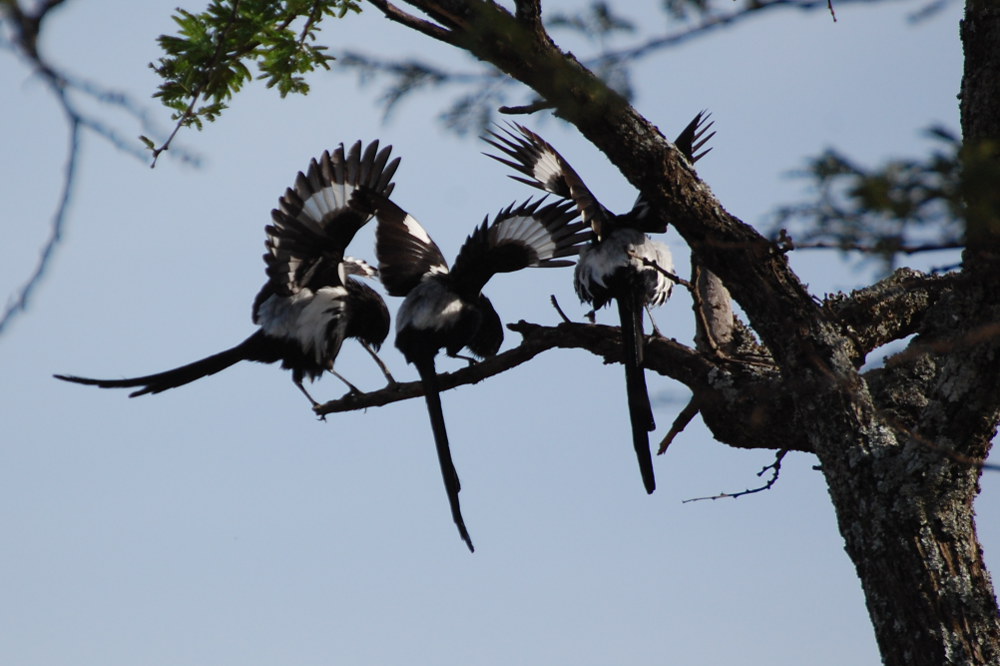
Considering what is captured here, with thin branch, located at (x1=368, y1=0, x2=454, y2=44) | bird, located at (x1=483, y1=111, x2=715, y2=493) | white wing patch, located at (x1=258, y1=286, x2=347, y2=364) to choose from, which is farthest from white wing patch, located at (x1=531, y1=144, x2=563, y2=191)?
thin branch, located at (x1=368, y1=0, x2=454, y2=44)

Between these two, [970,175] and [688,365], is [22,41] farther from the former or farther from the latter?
[688,365]

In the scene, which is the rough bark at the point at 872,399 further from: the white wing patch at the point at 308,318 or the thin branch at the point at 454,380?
the white wing patch at the point at 308,318

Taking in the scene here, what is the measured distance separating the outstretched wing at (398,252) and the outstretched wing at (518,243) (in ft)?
0.80

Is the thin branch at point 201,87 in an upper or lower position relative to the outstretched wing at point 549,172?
lower

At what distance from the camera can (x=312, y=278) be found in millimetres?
5941

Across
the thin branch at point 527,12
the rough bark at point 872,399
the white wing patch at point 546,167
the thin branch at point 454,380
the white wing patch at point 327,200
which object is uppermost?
the white wing patch at point 546,167

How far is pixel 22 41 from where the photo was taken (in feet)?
5.51

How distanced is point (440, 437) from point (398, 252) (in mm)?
1184

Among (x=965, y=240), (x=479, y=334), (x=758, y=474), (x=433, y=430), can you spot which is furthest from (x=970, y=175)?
(x=479, y=334)

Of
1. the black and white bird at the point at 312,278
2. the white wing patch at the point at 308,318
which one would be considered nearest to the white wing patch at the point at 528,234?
the black and white bird at the point at 312,278

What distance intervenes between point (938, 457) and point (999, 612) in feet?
1.91

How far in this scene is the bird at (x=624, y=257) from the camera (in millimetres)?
5152

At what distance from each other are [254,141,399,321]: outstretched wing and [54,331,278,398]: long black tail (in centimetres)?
19

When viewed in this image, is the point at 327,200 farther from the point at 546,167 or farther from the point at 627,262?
the point at 627,262
